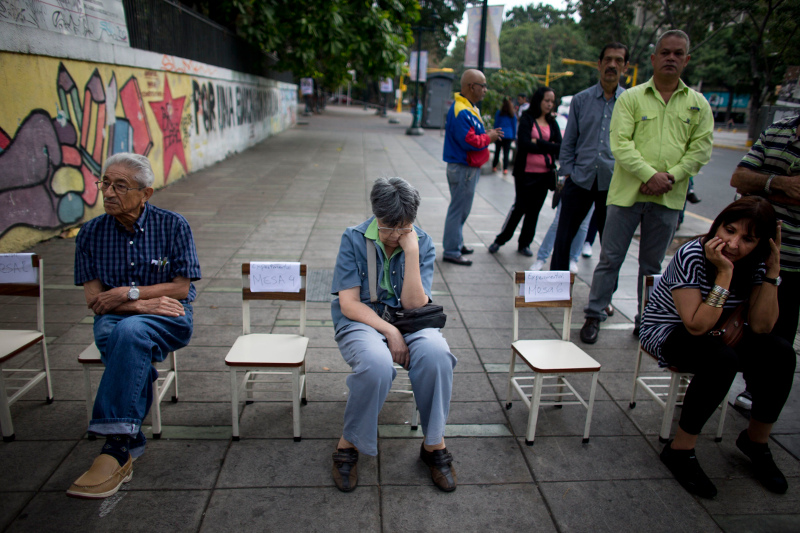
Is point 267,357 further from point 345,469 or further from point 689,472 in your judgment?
point 689,472

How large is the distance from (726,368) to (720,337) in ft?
0.75

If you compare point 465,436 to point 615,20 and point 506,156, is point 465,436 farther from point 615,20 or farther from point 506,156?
point 615,20

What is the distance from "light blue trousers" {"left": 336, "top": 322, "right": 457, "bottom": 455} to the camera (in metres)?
2.47

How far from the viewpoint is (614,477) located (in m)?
2.63

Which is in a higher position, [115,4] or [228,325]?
[115,4]

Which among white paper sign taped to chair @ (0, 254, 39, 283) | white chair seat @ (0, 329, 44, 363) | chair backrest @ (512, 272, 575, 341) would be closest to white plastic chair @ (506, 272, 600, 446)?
chair backrest @ (512, 272, 575, 341)

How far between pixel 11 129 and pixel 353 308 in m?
4.68

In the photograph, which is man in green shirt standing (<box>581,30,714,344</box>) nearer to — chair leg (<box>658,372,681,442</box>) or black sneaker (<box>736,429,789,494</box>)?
chair leg (<box>658,372,681,442</box>)

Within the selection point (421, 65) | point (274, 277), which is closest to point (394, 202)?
point (274, 277)

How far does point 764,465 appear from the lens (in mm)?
2668

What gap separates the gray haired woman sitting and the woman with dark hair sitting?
116 cm

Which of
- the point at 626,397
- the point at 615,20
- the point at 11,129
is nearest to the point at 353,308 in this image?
the point at 626,397

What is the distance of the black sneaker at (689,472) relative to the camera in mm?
2514

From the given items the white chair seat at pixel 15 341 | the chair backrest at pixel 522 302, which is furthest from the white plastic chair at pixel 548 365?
the white chair seat at pixel 15 341
